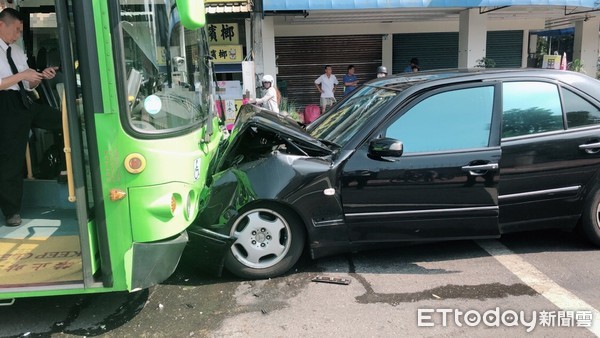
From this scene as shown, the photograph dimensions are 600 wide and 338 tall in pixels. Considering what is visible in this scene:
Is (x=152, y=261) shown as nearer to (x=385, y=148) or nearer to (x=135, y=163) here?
(x=135, y=163)

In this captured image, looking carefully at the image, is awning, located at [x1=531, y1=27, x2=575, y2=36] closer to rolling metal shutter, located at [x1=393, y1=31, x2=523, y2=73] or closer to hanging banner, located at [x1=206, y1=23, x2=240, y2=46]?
rolling metal shutter, located at [x1=393, y1=31, x2=523, y2=73]

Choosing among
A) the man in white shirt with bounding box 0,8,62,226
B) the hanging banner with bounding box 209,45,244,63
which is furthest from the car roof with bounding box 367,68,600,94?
the hanging banner with bounding box 209,45,244,63

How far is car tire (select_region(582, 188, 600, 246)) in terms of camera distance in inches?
164

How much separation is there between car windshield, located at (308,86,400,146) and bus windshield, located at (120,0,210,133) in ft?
3.96

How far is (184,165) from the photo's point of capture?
10.4 feet

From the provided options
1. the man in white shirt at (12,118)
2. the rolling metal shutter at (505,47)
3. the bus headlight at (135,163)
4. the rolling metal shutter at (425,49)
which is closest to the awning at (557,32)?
the rolling metal shutter at (505,47)

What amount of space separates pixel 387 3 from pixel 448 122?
7.39m

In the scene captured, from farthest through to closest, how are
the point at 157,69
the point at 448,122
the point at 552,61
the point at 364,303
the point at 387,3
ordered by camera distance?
the point at 552,61
the point at 387,3
the point at 448,122
the point at 364,303
the point at 157,69

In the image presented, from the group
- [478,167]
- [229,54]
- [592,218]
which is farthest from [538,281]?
[229,54]

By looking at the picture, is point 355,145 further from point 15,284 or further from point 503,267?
point 15,284

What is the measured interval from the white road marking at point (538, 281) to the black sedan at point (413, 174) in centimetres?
34

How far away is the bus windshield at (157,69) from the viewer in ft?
9.37

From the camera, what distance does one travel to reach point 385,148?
370 centimetres

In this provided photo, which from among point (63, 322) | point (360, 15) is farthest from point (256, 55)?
point (63, 322)
